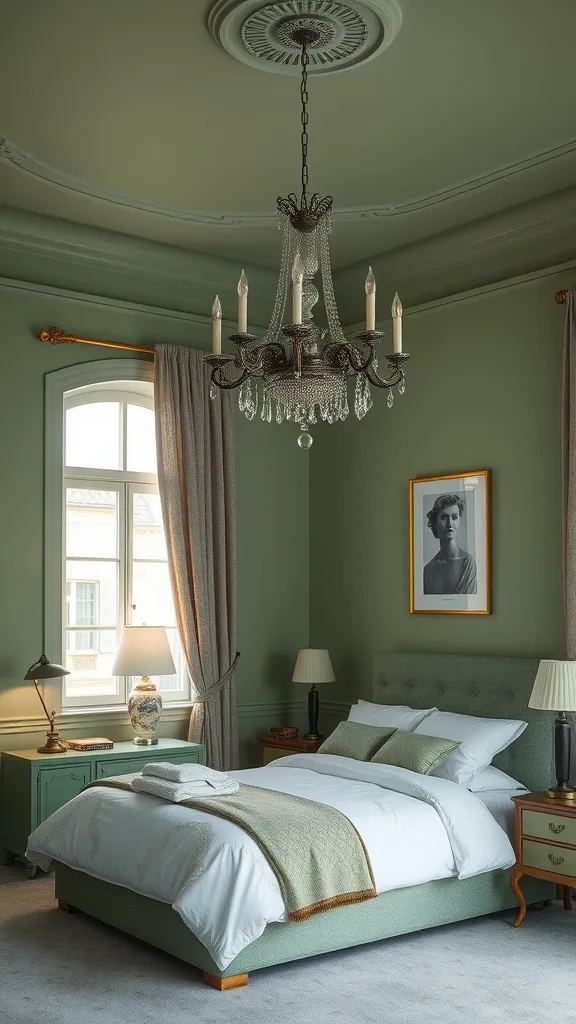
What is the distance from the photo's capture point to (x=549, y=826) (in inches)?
184

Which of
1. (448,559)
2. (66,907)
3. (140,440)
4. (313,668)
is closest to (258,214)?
(140,440)

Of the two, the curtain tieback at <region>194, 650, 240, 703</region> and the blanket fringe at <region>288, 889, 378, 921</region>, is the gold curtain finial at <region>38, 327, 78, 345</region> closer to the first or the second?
the curtain tieback at <region>194, 650, 240, 703</region>

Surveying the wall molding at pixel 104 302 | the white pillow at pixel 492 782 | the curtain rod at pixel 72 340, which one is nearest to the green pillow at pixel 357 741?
the white pillow at pixel 492 782

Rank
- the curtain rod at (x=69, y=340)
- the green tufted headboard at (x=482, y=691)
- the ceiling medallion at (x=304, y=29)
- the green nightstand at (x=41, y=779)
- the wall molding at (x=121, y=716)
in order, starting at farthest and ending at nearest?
the curtain rod at (x=69, y=340), the wall molding at (x=121, y=716), the green nightstand at (x=41, y=779), the green tufted headboard at (x=482, y=691), the ceiling medallion at (x=304, y=29)

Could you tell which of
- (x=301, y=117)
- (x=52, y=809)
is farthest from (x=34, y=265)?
(x=52, y=809)

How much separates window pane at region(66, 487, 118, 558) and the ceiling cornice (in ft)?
5.76

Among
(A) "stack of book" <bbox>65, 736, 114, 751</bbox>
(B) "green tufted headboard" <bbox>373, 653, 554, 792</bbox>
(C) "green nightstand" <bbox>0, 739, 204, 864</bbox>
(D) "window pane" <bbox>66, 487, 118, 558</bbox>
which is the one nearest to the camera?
(B) "green tufted headboard" <bbox>373, 653, 554, 792</bbox>

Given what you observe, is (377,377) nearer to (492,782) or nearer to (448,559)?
(492,782)

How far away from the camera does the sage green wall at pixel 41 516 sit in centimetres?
590

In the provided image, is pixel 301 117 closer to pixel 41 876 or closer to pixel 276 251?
pixel 276 251

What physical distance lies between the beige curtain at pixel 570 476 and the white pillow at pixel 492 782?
308 mm

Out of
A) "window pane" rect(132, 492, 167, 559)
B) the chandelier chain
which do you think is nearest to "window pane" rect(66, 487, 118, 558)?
"window pane" rect(132, 492, 167, 559)

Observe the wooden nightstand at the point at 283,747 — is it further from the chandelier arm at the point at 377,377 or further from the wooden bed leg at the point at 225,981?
the chandelier arm at the point at 377,377

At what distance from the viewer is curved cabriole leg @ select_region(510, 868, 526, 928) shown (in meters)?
4.74
